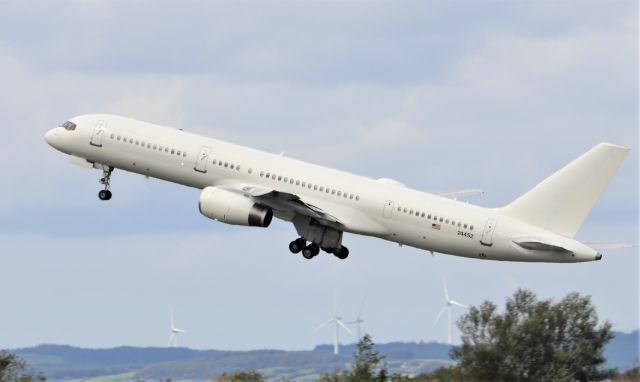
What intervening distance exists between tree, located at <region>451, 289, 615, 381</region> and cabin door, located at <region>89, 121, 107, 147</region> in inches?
1148

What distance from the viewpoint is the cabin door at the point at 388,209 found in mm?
86875

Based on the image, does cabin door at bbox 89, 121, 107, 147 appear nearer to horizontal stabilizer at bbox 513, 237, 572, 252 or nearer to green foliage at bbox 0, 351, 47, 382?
green foliage at bbox 0, 351, 47, 382

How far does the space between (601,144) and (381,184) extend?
1398 centimetres

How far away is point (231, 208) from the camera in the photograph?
87.3 m

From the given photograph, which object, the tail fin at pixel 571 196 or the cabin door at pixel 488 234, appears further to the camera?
the tail fin at pixel 571 196

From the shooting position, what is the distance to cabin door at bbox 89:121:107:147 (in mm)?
93375

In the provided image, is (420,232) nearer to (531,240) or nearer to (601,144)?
(531,240)

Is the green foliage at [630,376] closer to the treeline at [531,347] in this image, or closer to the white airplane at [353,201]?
the treeline at [531,347]

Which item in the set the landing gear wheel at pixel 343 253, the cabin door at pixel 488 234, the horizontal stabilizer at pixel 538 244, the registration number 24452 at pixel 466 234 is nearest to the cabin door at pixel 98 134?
the landing gear wheel at pixel 343 253

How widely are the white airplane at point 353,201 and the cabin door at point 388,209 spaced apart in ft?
0.21

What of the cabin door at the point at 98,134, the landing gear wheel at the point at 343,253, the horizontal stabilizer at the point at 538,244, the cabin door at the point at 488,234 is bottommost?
the horizontal stabilizer at the point at 538,244

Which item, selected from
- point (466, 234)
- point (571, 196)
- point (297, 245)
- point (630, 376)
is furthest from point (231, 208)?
point (630, 376)

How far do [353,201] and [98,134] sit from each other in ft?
60.6

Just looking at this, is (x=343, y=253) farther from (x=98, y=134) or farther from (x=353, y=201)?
(x=98, y=134)
